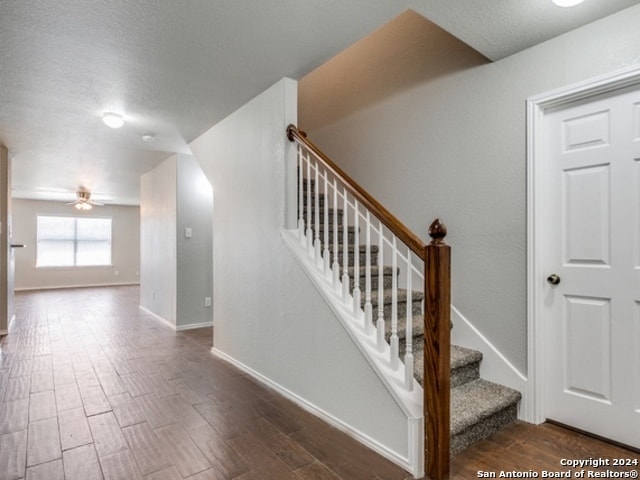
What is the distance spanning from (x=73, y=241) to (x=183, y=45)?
30.8 feet

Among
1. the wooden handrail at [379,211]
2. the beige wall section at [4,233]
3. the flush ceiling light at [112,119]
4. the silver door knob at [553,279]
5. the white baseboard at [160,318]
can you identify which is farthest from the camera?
the white baseboard at [160,318]

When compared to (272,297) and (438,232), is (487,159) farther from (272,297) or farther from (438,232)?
(272,297)

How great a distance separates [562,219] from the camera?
206 centimetres

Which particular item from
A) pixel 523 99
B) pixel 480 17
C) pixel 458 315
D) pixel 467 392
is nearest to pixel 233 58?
pixel 480 17

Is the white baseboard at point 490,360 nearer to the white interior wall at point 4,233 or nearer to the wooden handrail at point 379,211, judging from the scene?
the wooden handrail at point 379,211

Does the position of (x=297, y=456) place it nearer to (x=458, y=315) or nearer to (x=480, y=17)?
(x=458, y=315)

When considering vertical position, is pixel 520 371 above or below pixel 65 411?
above

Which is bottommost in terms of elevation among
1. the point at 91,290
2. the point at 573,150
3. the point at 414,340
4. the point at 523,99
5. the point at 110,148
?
the point at 91,290

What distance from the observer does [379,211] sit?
1.92 m

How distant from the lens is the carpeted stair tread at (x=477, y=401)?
6.10ft

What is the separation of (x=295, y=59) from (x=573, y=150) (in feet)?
6.05

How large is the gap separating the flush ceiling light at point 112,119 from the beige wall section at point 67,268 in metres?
7.57

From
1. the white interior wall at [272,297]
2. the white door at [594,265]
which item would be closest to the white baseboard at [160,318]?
the white interior wall at [272,297]

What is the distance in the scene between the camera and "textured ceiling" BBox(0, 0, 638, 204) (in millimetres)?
1817
